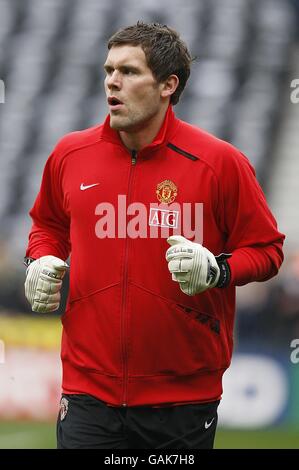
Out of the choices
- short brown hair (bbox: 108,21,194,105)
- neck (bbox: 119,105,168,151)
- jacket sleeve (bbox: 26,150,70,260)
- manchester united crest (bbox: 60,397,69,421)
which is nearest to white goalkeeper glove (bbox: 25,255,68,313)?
jacket sleeve (bbox: 26,150,70,260)

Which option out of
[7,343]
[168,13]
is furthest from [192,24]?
[7,343]

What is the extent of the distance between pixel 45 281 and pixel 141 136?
57cm

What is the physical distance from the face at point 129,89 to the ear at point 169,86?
2.2 inches

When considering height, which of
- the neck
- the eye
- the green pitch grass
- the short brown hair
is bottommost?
the green pitch grass

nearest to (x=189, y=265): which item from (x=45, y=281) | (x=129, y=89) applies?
(x=45, y=281)

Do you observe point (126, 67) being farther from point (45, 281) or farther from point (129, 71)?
point (45, 281)

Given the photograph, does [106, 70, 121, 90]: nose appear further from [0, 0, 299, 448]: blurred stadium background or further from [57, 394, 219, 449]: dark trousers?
[0, 0, 299, 448]: blurred stadium background

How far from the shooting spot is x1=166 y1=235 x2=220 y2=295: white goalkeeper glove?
3.15m

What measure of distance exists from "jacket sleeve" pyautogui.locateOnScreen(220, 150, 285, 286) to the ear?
309 millimetres

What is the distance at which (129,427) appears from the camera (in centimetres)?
333

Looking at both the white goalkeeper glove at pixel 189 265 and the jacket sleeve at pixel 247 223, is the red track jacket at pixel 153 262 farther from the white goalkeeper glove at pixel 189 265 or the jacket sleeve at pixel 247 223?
the white goalkeeper glove at pixel 189 265

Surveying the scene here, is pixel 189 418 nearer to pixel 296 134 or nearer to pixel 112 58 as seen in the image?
pixel 112 58

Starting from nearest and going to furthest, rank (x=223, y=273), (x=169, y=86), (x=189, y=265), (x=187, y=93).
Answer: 1. (x=189, y=265)
2. (x=223, y=273)
3. (x=169, y=86)
4. (x=187, y=93)

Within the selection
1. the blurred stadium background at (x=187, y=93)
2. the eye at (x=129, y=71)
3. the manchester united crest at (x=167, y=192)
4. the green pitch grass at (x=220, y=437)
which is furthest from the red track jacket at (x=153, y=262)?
the blurred stadium background at (x=187, y=93)
